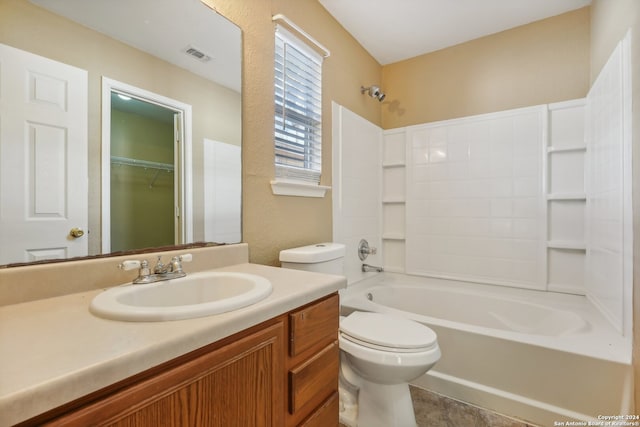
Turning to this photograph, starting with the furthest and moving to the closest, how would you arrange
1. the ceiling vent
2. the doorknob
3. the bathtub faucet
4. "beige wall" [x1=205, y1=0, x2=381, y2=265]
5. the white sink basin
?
the bathtub faucet < "beige wall" [x1=205, y1=0, x2=381, y2=265] < the ceiling vent < the doorknob < the white sink basin

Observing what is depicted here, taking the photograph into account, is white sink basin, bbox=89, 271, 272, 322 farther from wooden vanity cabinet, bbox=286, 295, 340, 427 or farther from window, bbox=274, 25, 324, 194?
window, bbox=274, 25, 324, 194

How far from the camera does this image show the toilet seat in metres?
1.29

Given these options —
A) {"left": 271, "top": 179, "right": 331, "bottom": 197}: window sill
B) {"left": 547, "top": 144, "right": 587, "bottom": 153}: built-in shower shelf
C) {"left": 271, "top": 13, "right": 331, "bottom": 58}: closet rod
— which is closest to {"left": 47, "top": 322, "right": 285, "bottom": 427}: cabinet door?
{"left": 271, "top": 179, "right": 331, "bottom": 197}: window sill

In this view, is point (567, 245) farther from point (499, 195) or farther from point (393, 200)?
point (393, 200)

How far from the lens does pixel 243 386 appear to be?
68 cm

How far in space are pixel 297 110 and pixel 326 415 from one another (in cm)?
154

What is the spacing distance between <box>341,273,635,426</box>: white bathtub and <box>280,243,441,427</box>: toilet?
1.20 feet

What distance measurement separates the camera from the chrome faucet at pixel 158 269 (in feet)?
2.99

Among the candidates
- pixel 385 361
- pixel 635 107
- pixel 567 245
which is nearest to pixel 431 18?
pixel 635 107

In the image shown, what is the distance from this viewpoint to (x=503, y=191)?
7.55 feet

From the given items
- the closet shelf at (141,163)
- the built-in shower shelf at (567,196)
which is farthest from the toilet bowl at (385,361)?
the built-in shower shelf at (567,196)

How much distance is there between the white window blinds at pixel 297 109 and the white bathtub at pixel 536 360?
964 millimetres

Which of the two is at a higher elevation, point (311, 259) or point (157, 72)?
point (157, 72)

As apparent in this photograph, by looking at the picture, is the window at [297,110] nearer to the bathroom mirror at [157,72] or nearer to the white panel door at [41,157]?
the bathroom mirror at [157,72]
